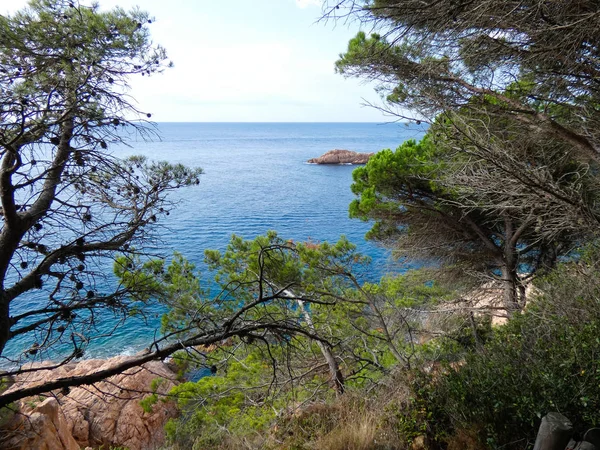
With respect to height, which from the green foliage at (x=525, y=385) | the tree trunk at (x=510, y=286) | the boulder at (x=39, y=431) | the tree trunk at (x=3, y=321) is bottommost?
the boulder at (x=39, y=431)

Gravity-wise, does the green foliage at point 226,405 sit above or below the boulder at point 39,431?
above

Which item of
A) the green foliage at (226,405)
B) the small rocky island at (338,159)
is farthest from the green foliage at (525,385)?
the small rocky island at (338,159)

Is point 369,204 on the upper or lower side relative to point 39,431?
upper

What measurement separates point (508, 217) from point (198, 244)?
1612 centimetres

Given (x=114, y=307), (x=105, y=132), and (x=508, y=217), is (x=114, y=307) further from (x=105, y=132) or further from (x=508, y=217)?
(x=508, y=217)

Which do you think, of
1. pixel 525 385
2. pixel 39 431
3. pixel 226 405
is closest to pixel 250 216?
pixel 39 431

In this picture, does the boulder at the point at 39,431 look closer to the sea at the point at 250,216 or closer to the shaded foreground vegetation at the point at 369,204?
the shaded foreground vegetation at the point at 369,204

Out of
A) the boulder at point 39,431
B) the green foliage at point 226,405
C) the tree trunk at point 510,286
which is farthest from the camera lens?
the tree trunk at point 510,286

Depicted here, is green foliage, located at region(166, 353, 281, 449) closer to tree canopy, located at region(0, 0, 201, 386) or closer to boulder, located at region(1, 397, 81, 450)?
boulder, located at region(1, 397, 81, 450)

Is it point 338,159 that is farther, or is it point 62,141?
point 338,159

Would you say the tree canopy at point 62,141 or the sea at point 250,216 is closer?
the tree canopy at point 62,141

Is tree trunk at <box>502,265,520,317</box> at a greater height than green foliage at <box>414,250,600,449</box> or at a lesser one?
lesser

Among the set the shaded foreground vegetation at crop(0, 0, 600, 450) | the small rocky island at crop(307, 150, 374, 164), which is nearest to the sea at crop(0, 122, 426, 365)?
the shaded foreground vegetation at crop(0, 0, 600, 450)

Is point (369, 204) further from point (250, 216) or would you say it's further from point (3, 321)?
point (250, 216)
